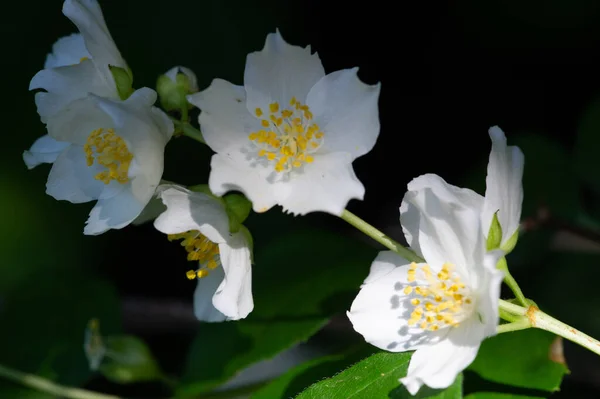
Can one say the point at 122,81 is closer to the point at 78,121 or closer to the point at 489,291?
the point at 78,121

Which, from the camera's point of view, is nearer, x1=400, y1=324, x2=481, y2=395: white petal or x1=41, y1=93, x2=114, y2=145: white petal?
x1=400, y1=324, x2=481, y2=395: white petal

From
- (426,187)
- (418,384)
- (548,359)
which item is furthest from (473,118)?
(418,384)

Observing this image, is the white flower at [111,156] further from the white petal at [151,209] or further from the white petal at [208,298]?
the white petal at [208,298]

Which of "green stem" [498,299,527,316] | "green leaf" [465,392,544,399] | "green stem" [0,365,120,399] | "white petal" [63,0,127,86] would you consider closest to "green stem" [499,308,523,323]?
"green stem" [498,299,527,316]

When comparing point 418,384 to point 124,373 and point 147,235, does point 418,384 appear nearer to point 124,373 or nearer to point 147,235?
point 124,373

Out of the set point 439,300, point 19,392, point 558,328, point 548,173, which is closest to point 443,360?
point 439,300

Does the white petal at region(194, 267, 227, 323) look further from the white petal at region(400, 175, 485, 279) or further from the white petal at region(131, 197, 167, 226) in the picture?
the white petal at region(400, 175, 485, 279)
